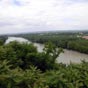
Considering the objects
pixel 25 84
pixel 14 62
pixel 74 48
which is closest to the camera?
pixel 25 84

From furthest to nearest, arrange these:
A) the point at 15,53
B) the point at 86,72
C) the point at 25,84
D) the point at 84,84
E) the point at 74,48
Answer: the point at 74,48 < the point at 15,53 < the point at 86,72 < the point at 84,84 < the point at 25,84

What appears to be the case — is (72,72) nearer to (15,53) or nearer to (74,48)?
(15,53)

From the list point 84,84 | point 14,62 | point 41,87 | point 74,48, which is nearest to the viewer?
point 41,87

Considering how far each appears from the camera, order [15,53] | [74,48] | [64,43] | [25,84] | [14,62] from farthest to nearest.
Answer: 1. [64,43]
2. [74,48]
3. [15,53]
4. [14,62]
5. [25,84]

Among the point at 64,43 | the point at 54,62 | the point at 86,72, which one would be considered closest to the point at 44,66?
the point at 54,62

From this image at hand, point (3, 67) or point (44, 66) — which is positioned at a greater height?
point (3, 67)

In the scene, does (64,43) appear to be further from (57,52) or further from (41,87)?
(41,87)

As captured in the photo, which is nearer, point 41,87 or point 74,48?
point 41,87

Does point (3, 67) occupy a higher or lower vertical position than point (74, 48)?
higher

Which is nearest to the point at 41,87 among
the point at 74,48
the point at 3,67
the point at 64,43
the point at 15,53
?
the point at 3,67
